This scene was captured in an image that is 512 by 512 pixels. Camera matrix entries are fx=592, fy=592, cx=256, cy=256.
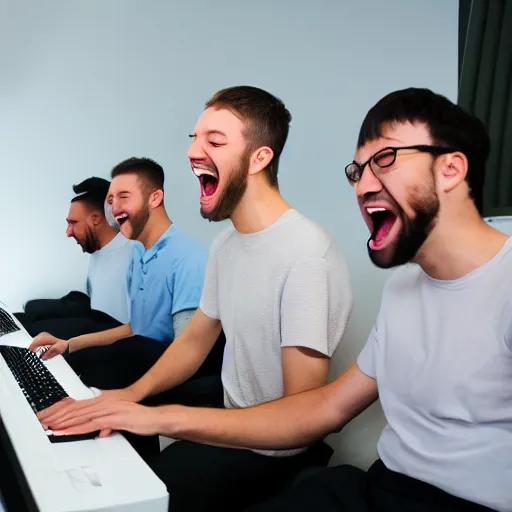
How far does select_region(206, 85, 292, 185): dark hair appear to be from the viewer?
4.80 ft

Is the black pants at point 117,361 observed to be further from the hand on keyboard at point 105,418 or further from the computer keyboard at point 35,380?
the hand on keyboard at point 105,418

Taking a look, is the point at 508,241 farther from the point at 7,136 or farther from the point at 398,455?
the point at 7,136

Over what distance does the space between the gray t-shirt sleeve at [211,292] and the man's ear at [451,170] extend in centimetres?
72

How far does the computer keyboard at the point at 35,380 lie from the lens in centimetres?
127

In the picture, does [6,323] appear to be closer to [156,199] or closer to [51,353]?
[51,353]

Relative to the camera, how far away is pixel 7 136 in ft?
5.74

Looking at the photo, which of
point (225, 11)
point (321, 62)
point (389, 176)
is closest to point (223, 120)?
point (321, 62)

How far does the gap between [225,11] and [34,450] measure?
1245 mm

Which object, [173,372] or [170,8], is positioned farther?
[170,8]

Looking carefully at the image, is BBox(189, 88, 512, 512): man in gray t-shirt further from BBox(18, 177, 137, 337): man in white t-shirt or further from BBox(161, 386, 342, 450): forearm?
BBox(18, 177, 137, 337): man in white t-shirt

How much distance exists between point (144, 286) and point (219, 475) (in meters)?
0.65

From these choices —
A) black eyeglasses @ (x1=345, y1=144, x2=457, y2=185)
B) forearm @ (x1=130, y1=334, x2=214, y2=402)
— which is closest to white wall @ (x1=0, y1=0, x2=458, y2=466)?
forearm @ (x1=130, y1=334, x2=214, y2=402)

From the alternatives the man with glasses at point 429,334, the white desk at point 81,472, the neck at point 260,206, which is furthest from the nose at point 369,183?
the white desk at point 81,472

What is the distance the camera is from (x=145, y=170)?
1.78 meters
